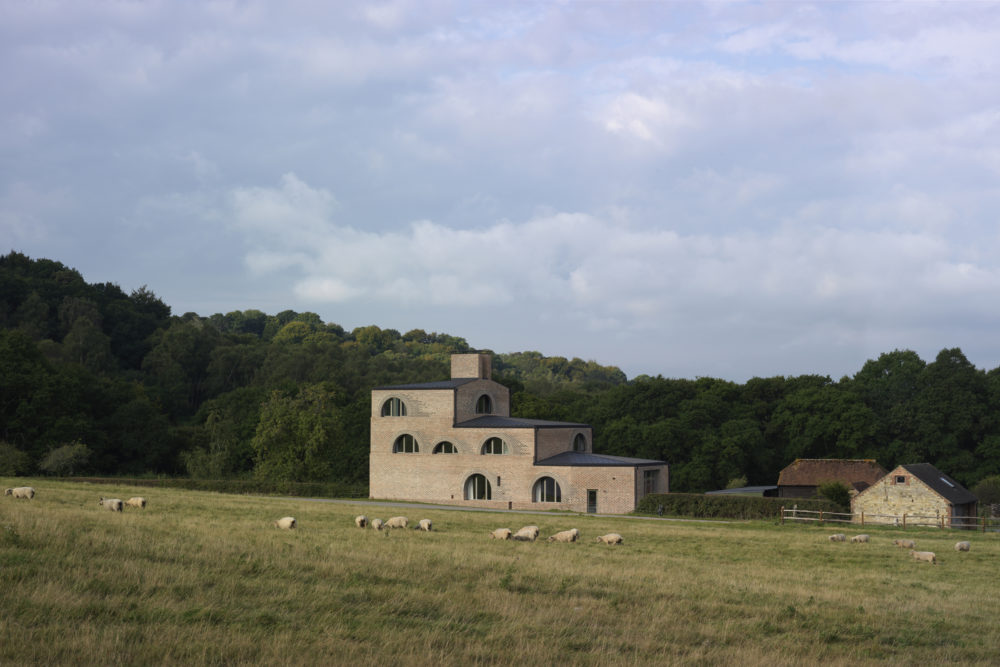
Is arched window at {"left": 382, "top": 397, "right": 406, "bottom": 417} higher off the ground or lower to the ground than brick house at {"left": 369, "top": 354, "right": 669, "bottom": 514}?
higher

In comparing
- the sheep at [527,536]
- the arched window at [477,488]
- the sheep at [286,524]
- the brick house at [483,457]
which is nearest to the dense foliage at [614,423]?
the brick house at [483,457]

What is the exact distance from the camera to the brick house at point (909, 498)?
5447cm

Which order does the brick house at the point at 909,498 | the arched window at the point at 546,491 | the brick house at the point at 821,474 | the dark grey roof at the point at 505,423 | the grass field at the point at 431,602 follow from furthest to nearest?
1. the brick house at the point at 821,474
2. the dark grey roof at the point at 505,423
3. the arched window at the point at 546,491
4. the brick house at the point at 909,498
5. the grass field at the point at 431,602

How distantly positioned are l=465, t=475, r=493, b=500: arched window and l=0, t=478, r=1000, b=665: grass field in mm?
34844

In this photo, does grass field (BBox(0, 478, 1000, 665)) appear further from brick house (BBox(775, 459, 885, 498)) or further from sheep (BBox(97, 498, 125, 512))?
brick house (BBox(775, 459, 885, 498))

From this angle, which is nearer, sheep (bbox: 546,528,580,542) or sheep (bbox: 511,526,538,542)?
sheep (bbox: 511,526,538,542)

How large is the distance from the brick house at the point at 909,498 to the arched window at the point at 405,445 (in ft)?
101

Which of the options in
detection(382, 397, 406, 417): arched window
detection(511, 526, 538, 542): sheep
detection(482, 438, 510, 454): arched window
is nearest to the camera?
detection(511, 526, 538, 542): sheep

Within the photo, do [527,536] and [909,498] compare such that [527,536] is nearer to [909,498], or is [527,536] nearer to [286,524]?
[286,524]

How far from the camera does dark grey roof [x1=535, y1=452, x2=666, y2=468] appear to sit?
56728 mm

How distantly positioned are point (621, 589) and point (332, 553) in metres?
7.05

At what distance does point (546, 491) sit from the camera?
58969 mm

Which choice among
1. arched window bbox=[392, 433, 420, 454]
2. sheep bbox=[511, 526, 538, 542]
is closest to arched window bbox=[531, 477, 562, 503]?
arched window bbox=[392, 433, 420, 454]

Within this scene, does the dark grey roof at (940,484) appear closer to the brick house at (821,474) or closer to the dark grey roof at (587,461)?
the brick house at (821,474)
